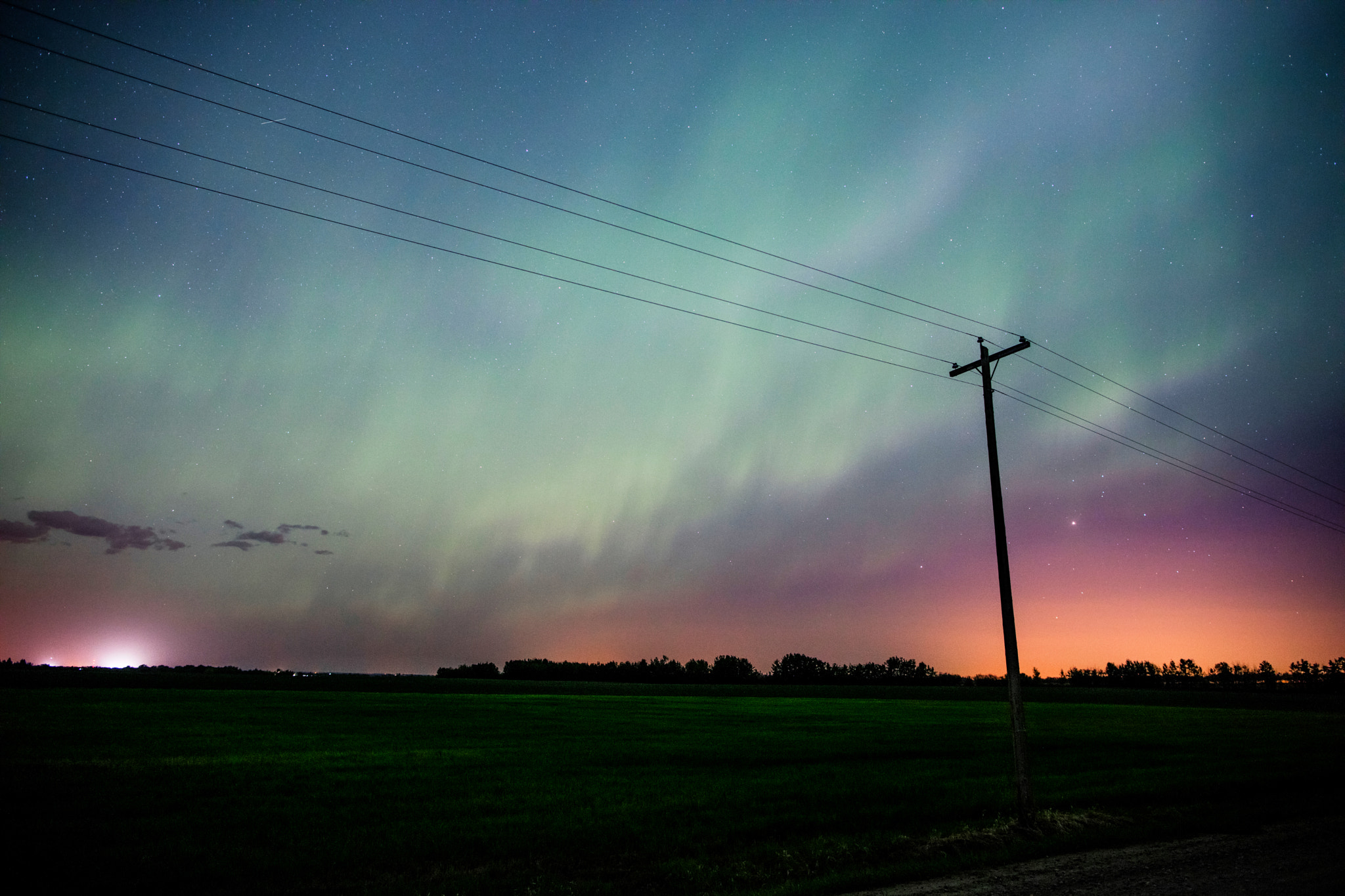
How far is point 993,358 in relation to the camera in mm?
17750

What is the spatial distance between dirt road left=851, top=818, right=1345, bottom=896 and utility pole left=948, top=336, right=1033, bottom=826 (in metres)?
2.31

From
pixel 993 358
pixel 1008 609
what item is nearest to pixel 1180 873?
pixel 1008 609

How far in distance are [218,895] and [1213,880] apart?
16095 mm

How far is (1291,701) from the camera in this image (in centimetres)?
9762

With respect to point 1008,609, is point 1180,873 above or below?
below

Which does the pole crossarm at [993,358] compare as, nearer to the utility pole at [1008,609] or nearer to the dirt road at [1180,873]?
the utility pole at [1008,609]

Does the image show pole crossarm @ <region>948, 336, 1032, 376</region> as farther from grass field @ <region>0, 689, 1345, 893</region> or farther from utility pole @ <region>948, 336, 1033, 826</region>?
grass field @ <region>0, 689, 1345, 893</region>

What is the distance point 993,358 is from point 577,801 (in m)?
16.5

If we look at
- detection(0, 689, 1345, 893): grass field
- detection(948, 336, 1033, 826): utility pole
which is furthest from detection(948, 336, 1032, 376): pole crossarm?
detection(0, 689, 1345, 893): grass field

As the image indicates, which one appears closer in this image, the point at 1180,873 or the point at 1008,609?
the point at 1180,873

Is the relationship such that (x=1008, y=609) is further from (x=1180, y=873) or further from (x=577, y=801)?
(x=577, y=801)

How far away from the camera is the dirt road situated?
1025cm

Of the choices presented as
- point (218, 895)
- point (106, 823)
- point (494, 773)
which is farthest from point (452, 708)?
point (218, 895)

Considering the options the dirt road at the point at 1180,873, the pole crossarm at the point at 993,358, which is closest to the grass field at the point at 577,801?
the dirt road at the point at 1180,873
